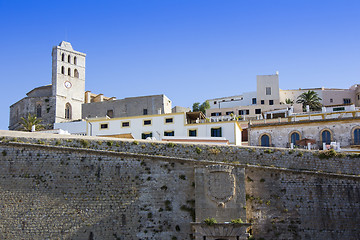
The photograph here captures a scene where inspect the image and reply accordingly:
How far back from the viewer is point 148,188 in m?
23.2

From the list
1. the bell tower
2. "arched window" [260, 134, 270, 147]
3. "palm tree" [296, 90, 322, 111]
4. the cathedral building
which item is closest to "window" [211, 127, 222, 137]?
"arched window" [260, 134, 270, 147]

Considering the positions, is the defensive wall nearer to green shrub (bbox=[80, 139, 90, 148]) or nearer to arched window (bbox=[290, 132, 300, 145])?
green shrub (bbox=[80, 139, 90, 148])

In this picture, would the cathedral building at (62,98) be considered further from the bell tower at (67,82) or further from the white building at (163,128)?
the white building at (163,128)

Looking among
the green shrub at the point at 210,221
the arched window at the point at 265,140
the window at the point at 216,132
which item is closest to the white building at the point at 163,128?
the window at the point at 216,132

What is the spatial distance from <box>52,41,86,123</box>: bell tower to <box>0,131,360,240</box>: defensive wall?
34093 millimetres

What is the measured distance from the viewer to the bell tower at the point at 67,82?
2283 inches

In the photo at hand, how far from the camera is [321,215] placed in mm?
22828

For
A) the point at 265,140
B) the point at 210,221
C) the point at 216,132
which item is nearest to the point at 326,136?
the point at 265,140

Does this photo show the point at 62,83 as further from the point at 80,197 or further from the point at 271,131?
the point at 80,197

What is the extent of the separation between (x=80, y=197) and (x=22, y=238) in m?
3.06

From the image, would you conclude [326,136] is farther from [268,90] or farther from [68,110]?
[68,110]

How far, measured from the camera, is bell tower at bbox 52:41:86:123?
58.0m

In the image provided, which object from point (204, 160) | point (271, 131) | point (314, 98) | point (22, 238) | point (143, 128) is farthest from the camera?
point (314, 98)

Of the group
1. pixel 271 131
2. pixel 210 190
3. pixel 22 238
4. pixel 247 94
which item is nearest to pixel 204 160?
pixel 210 190
